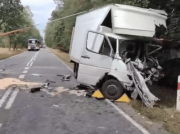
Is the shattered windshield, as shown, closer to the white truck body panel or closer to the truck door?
the white truck body panel

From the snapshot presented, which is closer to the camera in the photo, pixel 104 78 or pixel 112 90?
pixel 112 90

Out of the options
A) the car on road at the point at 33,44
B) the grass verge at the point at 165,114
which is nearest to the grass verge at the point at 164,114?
the grass verge at the point at 165,114

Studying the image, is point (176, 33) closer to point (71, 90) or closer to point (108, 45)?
point (108, 45)

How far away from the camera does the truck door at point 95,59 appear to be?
320 inches

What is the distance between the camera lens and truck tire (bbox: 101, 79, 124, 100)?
26.2 ft

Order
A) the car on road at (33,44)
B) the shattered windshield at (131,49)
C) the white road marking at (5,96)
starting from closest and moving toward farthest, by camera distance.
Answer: the white road marking at (5,96) → the shattered windshield at (131,49) → the car on road at (33,44)

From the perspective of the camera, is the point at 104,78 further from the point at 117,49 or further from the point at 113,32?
the point at 113,32

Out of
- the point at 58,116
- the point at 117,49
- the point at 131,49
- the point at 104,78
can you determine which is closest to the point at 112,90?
the point at 104,78

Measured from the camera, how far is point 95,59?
27.1 ft

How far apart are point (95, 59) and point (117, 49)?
81 centimetres

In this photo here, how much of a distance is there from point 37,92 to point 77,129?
4223 mm

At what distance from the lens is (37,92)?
8906 millimetres

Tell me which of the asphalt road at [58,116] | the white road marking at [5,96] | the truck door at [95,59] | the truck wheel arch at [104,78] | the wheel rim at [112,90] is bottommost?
the white road marking at [5,96]

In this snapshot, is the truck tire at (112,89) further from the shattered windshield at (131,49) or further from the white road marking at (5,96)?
the white road marking at (5,96)
